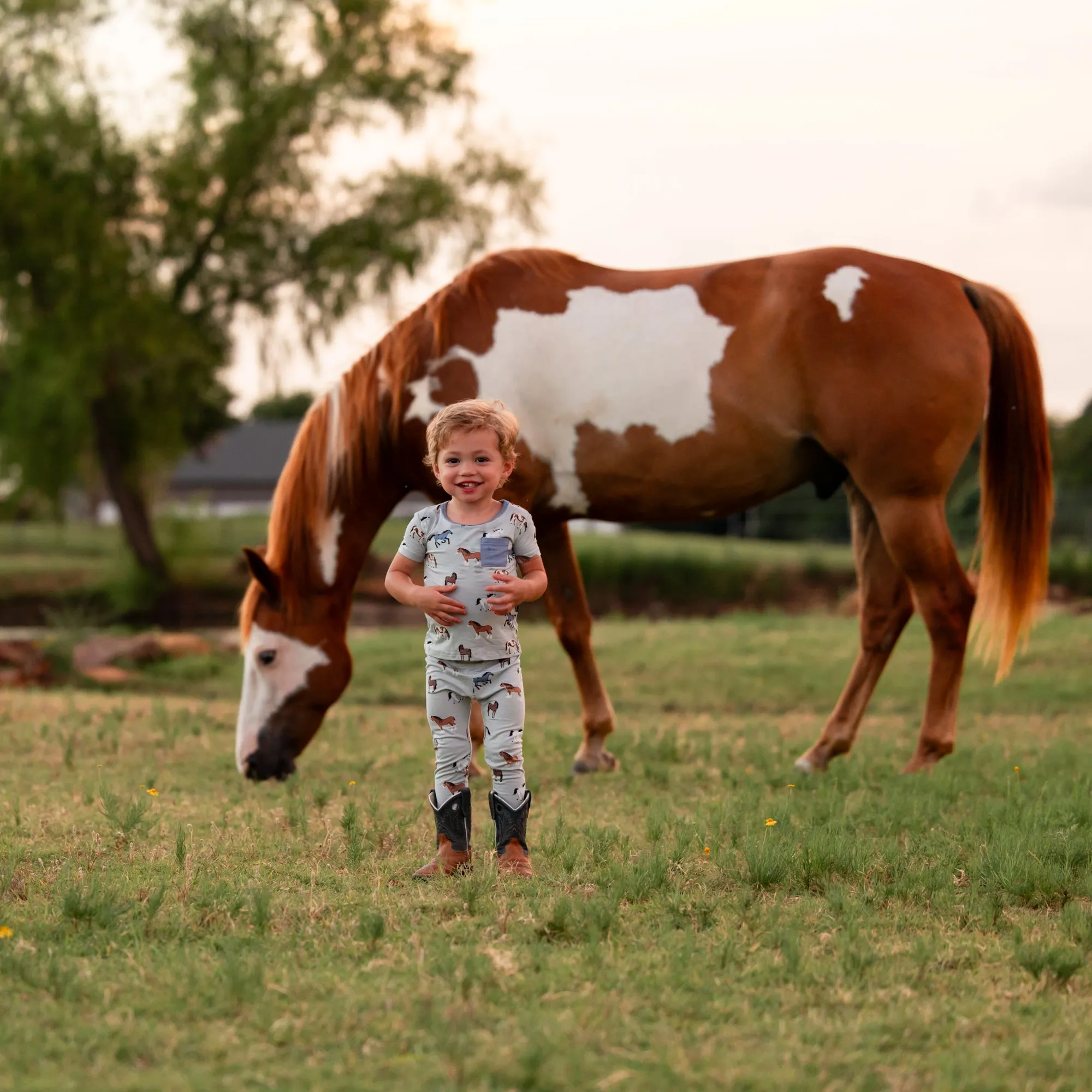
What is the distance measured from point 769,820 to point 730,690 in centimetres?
611

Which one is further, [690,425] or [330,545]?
[330,545]

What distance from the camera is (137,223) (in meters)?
20.3

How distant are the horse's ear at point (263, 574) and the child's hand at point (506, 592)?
197 cm

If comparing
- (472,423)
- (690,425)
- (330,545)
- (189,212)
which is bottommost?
(330,545)

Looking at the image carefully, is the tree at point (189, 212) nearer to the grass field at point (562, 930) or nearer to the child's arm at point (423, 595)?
the grass field at point (562, 930)

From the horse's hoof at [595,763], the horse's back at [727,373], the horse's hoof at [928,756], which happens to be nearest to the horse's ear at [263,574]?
the horse's back at [727,373]

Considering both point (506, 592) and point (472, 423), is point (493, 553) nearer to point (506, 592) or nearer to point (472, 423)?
point (506, 592)

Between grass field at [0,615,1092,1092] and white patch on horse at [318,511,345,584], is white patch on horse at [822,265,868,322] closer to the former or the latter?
grass field at [0,615,1092,1092]

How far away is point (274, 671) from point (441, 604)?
221cm

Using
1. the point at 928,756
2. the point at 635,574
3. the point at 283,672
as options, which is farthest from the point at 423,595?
the point at 635,574

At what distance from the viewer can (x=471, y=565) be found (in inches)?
135

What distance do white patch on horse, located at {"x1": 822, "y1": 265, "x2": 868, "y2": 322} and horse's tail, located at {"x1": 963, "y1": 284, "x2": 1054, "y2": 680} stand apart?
0.57 metres

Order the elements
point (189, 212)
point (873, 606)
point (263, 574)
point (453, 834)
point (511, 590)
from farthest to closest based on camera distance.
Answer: point (189, 212)
point (873, 606)
point (263, 574)
point (453, 834)
point (511, 590)

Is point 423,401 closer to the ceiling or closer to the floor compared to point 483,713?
closer to the ceiling
